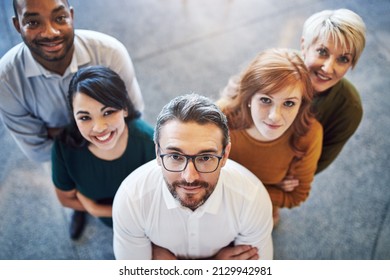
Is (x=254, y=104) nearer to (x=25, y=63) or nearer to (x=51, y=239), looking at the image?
(x=25, y=63)

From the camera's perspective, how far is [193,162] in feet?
2.95

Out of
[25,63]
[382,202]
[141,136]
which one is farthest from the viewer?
[382,202]

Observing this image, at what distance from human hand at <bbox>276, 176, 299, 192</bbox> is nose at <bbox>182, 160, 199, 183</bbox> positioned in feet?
1.32

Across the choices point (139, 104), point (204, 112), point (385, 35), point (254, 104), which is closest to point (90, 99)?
point (139, 104)

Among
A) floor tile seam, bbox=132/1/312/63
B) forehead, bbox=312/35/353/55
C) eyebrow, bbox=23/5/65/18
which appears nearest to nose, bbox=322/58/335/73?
forehead, bbox=312/35/353/55

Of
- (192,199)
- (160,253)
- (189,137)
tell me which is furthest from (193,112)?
(160,253)

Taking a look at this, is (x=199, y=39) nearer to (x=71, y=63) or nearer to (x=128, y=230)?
(x=71, y=63)

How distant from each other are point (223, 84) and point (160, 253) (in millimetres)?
523

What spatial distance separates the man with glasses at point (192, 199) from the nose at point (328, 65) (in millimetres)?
300

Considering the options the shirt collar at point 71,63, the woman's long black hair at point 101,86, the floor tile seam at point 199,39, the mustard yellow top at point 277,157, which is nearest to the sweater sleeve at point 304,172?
the mustard yellow top at point 277,157

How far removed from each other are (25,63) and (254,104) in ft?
1.91

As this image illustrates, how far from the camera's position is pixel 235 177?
1021 mm

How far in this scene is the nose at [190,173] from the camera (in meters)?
0.90

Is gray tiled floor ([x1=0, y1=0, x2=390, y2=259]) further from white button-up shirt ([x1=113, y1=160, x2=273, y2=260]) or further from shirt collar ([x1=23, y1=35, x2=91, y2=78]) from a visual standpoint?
white button-up shirt ([x1=113, y1=160, x2=273, y2=260])
